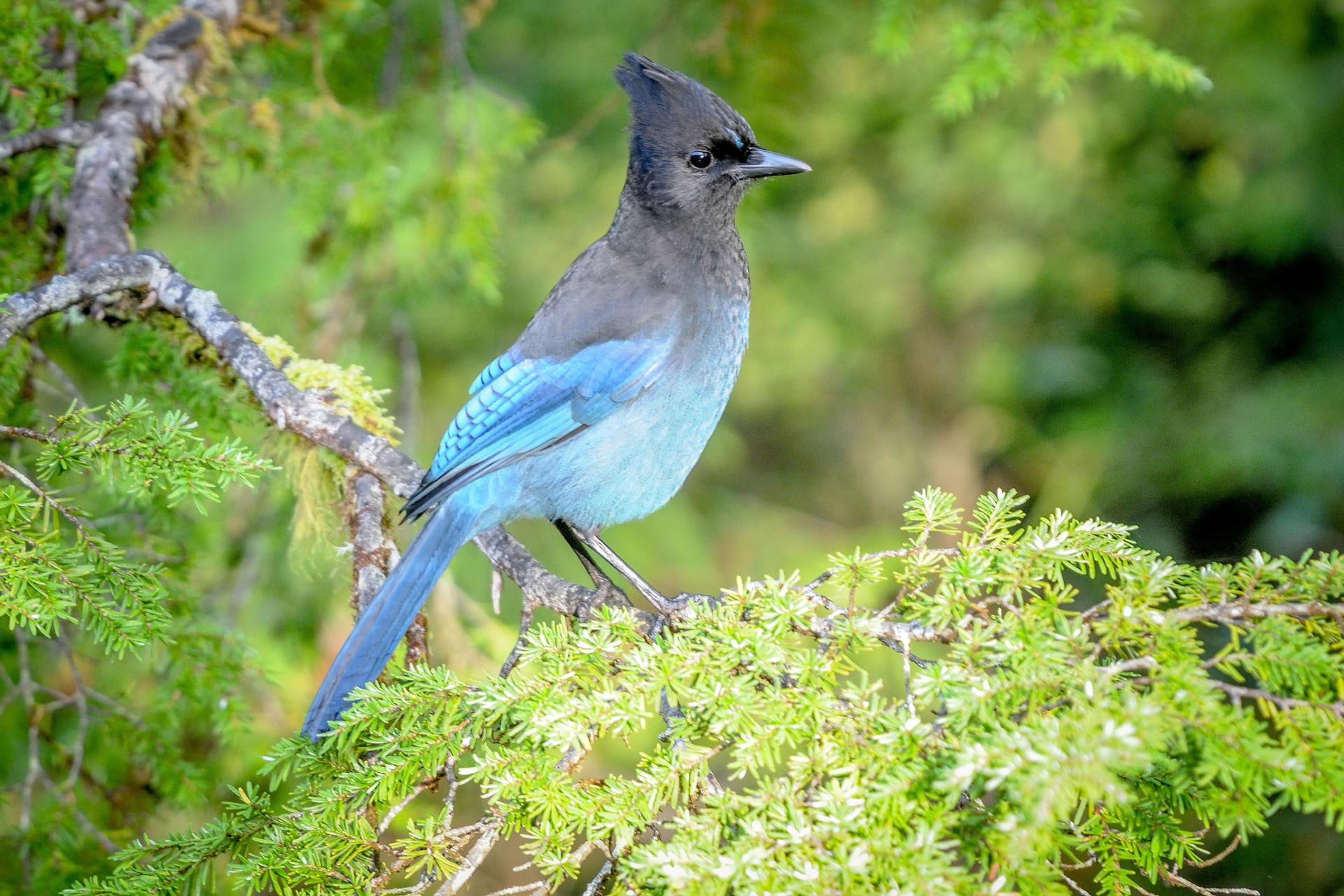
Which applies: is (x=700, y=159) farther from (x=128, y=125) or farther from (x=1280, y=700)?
(x=1280, y=700)

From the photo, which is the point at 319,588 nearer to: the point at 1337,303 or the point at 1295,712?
the point at 1295,712

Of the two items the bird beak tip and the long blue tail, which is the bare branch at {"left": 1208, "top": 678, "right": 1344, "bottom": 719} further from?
the bird beak tip

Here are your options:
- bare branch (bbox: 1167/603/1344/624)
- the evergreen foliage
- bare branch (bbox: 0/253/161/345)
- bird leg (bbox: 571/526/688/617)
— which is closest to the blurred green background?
bird leg (bbox: 571/526/688/617)

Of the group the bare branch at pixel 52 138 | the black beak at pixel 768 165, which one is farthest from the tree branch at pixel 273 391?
the black beak at pixel 768 165

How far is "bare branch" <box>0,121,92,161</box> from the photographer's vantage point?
8.46 feet

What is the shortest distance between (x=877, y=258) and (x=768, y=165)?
11.1 ft

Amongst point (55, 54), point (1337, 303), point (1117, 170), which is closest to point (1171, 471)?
point (1337, 303)

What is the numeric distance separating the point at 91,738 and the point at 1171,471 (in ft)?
16.7

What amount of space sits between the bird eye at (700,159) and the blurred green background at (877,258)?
0.67 m

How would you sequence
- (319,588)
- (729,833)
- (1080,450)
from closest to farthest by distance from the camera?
(729,833) → (319,588) → (1080,450)

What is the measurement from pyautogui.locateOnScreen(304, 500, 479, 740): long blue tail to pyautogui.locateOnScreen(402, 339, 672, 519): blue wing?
0.35 metres

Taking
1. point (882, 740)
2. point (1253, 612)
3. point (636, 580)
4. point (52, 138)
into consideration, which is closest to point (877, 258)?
point (636, 580)

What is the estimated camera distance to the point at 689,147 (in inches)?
117

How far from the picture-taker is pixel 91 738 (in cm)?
307
